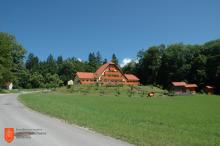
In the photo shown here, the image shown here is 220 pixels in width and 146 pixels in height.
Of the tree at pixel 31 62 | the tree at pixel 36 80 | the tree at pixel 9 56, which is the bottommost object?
the tree at pixel 36 80

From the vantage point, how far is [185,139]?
47.7ft

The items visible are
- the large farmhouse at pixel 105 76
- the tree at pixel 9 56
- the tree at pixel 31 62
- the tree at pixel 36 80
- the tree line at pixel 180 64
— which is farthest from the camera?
the tree at pixel 31 62

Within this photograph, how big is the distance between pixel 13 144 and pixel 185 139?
7.48 metres

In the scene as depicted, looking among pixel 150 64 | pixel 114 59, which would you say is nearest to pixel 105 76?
pixel 150 64

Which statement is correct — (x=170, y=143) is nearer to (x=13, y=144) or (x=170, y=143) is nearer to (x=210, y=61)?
(x=13, y=144)

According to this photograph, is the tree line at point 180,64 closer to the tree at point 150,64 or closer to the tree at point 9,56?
the tree at point 150,64

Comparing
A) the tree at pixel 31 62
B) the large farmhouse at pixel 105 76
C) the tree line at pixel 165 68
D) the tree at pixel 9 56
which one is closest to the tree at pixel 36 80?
the tree line at pixel 165 68

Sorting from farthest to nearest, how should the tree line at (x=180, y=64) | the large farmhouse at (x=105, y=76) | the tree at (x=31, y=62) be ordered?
the tree at (x=31, y=62) → the tree line at (x=180, y=64) → the large farmhouse at (x=105, y=76)

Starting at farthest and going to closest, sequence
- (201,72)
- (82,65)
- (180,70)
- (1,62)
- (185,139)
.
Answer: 1. (82,65)
2. (180,70)
3. (201,72)
4. (1,62)
5. (185,139)

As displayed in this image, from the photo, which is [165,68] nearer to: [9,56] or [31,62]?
[9,56]

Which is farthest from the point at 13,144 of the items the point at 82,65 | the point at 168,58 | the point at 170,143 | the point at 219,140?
the point at 82,65

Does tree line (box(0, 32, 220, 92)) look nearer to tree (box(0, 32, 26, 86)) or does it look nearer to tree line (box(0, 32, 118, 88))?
tree line (box(0, 32, 118, 88))

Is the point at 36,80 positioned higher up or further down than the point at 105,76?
further down

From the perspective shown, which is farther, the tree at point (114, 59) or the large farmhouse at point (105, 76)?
the tree at point (114, 59)
